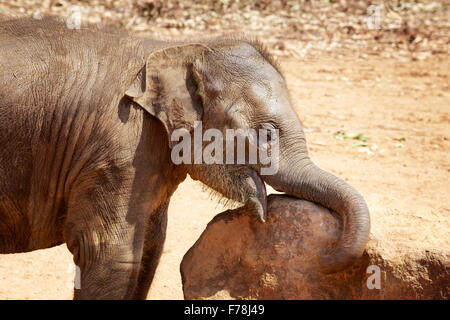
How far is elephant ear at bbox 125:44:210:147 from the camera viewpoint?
448 cm

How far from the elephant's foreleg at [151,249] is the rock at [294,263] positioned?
335mm

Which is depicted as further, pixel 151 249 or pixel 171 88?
pixel 151 249

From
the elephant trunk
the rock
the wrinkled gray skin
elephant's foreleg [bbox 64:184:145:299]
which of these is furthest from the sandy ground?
elephant's foreleg [bbox 64:184:145:299]

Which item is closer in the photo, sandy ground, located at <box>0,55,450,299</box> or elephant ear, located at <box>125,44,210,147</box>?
elephant ear, located at <box>125,44,210,147</box>

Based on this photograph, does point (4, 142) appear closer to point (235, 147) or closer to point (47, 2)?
point (235, 147)

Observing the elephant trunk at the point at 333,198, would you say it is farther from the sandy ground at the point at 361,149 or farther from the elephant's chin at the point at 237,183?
the sandy ground at the point at 361,149

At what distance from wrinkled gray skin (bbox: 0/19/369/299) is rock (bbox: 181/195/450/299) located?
0.13m

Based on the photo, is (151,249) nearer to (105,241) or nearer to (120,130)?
(105,241)

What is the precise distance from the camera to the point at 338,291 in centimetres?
464

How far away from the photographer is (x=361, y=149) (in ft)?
32.1

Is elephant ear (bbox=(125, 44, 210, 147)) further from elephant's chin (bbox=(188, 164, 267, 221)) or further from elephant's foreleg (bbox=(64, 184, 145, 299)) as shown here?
elephant's foreleg (bbox=(64, 184, 145, 299))


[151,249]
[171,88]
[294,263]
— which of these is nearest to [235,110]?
[171,88]

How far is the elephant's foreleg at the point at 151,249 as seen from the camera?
198 inches

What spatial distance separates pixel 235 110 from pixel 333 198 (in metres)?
0.74
